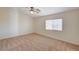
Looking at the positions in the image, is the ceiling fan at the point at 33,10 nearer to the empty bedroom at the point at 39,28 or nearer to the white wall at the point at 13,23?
the empty bedroom at the point at 39,28

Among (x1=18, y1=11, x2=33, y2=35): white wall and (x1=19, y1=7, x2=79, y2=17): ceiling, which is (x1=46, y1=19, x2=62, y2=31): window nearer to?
(x1=19, y1=7, x2=79, y2=17): ceiling

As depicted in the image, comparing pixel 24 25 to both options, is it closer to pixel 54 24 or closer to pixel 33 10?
pixel 33 10

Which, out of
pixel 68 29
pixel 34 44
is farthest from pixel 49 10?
pixel 34 44

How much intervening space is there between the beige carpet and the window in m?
0.19

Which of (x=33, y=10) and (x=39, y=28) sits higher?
(x=33, y=10)

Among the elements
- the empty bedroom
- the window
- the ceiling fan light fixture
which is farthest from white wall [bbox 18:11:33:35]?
the window

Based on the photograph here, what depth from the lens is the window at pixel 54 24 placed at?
161 cm

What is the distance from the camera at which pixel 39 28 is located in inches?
65.4

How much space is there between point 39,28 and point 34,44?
28 centimetres

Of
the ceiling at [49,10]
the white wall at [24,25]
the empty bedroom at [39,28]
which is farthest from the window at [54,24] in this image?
the white wall at [24,25]

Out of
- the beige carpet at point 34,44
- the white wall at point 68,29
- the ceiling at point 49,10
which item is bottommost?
the beige carpet at point 34,44

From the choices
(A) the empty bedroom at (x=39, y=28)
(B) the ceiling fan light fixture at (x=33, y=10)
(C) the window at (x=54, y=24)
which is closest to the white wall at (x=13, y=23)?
(A) the empty bedroom at (x=39, y=28)

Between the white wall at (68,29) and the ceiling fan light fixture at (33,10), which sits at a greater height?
the ceiling fan light fixture at (33,10)
